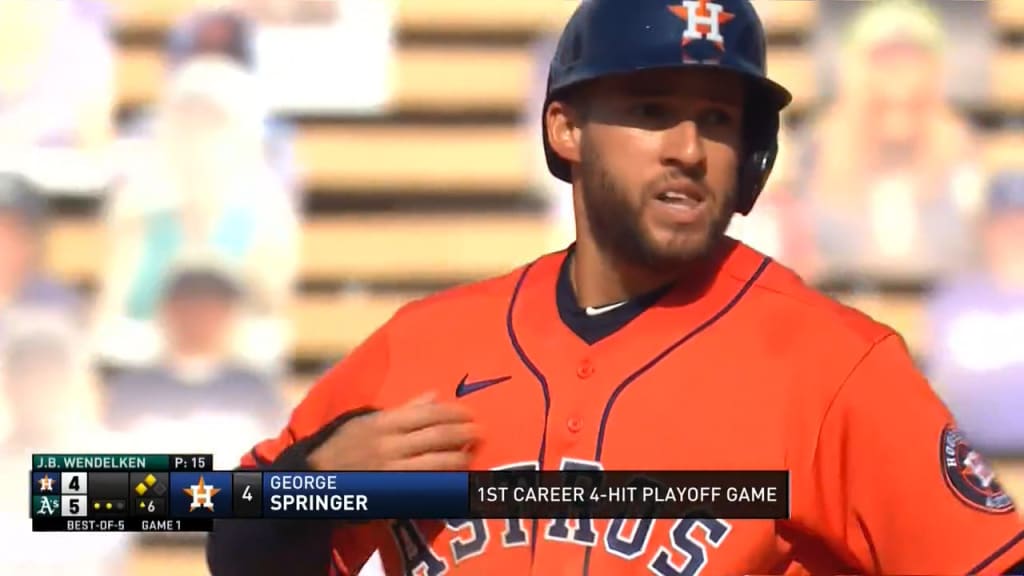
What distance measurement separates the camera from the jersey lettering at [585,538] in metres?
1.57

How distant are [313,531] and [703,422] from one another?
50cm

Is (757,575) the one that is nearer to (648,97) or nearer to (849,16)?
(648,97)

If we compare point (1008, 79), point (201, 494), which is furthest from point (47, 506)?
point (1008, 79)

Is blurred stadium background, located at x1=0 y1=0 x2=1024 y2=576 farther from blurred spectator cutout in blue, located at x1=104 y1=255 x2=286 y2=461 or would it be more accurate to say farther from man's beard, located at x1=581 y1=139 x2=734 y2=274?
man's beard, located at x1=581 y1=139 x2=734 y2=274

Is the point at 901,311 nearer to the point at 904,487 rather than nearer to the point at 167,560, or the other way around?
the point at 904,487

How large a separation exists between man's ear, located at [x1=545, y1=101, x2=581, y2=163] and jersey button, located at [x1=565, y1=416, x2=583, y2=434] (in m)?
0.33

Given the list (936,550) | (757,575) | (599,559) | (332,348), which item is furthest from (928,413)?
(332,348)

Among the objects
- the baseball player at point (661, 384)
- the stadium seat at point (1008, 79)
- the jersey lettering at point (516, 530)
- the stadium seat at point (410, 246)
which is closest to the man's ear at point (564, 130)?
the baseball player at point (661, 384)

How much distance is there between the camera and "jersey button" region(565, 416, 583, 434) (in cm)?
162

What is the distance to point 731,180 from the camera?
5.40 feet

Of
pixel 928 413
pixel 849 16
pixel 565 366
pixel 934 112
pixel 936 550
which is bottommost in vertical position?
pixel 936 550

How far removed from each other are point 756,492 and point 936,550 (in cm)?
19

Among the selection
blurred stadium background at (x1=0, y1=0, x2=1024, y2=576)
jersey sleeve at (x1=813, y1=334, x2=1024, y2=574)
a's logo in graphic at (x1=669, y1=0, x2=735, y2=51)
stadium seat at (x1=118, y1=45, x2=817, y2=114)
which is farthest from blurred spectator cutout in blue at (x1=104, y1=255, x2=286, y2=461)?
jersey sleeve at (x1=813, y1=334, x2=1024, y2=574)

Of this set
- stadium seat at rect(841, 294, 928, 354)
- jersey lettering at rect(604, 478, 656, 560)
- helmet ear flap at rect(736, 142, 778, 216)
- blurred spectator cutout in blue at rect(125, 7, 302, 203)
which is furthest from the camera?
blurred spectator cutout in blue at rect(125, 7, 302, 203)
